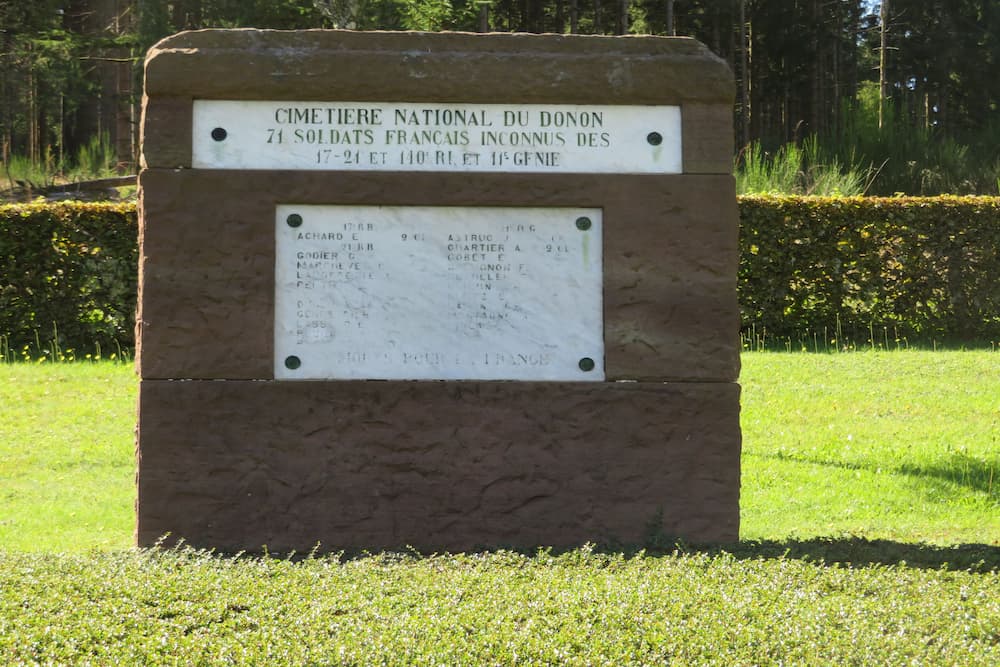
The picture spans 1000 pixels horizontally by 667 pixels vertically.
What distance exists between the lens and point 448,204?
490cm

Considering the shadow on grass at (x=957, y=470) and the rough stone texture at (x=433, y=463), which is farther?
the shadow on grass at (x=957, y=470)

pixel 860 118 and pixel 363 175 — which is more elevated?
pixel 860 118

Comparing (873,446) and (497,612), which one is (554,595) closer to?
(497,612)

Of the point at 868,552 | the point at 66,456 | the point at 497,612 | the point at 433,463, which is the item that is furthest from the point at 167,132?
the point at 868,552

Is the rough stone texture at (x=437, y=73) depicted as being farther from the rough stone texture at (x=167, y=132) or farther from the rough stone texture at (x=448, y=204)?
the rough stone texture at (x=448, y=204)

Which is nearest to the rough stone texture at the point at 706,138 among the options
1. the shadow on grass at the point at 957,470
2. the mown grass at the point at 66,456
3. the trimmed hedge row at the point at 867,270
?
the shadow on grass at the point at 957,470

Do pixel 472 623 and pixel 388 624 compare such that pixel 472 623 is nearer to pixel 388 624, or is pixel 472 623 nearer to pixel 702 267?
pixel 388 624

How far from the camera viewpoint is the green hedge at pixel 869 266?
38.1ft

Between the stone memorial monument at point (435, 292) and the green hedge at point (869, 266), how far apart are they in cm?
693

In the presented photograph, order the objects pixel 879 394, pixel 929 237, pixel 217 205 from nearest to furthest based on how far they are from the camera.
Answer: pixel 217 205 < pixel 879 394 < pixel 929 237

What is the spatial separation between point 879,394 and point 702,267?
4.78 metres

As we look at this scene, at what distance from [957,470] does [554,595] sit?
4.01m

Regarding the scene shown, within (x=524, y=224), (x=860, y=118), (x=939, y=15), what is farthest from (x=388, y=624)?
(x=939, y=15)

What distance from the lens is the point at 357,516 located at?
191 inches
